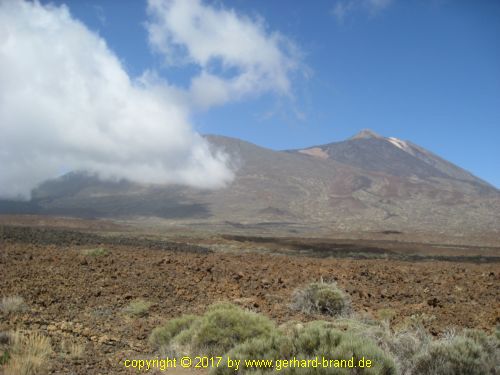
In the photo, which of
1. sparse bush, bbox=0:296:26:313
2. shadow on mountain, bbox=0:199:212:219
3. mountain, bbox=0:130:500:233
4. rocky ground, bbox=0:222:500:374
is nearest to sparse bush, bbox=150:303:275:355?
rocky ground, bbox=0:222:500:374

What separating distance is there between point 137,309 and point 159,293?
1958 mm

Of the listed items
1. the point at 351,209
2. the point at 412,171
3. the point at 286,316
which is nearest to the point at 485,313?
the point at 286,316

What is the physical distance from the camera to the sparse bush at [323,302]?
10.3 meters

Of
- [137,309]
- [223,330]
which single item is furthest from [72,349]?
[137,309]

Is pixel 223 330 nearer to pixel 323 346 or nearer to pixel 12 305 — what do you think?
pixel 323 346

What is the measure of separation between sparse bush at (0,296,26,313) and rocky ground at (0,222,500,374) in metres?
0.16

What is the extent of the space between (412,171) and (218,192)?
91.5m

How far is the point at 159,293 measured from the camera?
11.7m

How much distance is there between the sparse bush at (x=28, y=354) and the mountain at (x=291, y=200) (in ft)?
248

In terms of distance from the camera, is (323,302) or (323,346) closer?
(323,346)

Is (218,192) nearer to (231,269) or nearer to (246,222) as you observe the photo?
(246,222)

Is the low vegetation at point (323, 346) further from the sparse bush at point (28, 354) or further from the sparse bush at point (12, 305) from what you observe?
the sparse bush at point (12, 305)

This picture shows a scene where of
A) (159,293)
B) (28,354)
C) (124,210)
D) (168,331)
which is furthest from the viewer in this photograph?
(124,210)

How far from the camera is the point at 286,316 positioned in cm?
950
